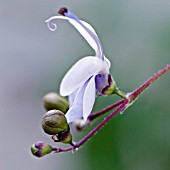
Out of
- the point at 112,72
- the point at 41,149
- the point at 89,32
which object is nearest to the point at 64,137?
the point at 41,149

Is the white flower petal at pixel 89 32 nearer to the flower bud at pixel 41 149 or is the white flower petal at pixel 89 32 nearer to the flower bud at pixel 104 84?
the flower bud at pixel 104 84

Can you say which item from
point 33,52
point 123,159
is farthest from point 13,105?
point 123,159

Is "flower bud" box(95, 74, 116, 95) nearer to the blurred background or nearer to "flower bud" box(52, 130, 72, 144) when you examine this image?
"flower bud" box(52, 130, 72, 144)

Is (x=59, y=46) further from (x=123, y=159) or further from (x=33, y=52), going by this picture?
(x=123, y=159)

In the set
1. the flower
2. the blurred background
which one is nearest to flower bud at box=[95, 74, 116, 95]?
the flower

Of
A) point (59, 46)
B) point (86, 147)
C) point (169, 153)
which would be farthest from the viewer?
point (59, 46)
